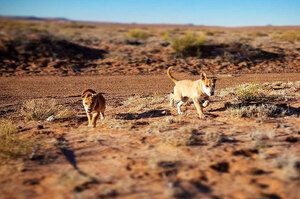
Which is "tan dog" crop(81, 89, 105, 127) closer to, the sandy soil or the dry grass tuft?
the sandy soil

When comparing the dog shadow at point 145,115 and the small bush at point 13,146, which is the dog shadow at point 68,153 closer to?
the small bush at point 13,146

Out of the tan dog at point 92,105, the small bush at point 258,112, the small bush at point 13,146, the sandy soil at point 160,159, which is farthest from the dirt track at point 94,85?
the small bush at point 258,112

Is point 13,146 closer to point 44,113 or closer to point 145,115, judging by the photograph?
point 44,113

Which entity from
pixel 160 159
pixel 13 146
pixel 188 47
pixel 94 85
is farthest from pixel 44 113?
pixel 188 47

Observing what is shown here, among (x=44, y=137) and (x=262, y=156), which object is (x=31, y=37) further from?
(x=262, y=156)

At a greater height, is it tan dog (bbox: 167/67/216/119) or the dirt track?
tan dog (bbox: 167/67/216/119)

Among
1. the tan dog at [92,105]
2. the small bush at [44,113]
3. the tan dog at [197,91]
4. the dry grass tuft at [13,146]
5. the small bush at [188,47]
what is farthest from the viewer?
the small bush at [188,47]

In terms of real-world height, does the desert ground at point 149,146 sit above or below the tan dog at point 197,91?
below

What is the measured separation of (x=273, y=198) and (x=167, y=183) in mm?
1393

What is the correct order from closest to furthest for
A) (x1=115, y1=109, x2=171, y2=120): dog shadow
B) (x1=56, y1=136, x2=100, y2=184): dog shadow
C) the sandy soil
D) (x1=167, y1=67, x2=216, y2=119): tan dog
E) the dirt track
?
the sandy soil
(x1=56, y1=136, x2=100, y2=184): dog shadow
(x1=167, y1=67, x2=216, y2=119): tan dog
(x1=115, y1=109, x2=171, y2=120): dog shadow
the dirt track

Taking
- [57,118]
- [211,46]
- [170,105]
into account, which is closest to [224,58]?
[211,46]

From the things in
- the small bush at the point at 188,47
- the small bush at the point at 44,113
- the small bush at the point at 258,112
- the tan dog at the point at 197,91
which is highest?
the small bush at the point at 188,47

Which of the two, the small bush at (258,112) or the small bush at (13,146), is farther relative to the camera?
the small bush at (258,112)

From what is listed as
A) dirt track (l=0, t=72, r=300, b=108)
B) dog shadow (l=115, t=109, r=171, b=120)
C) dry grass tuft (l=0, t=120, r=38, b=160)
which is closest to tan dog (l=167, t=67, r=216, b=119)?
dog shadow (l=115, t=109, r=171, b=120)
